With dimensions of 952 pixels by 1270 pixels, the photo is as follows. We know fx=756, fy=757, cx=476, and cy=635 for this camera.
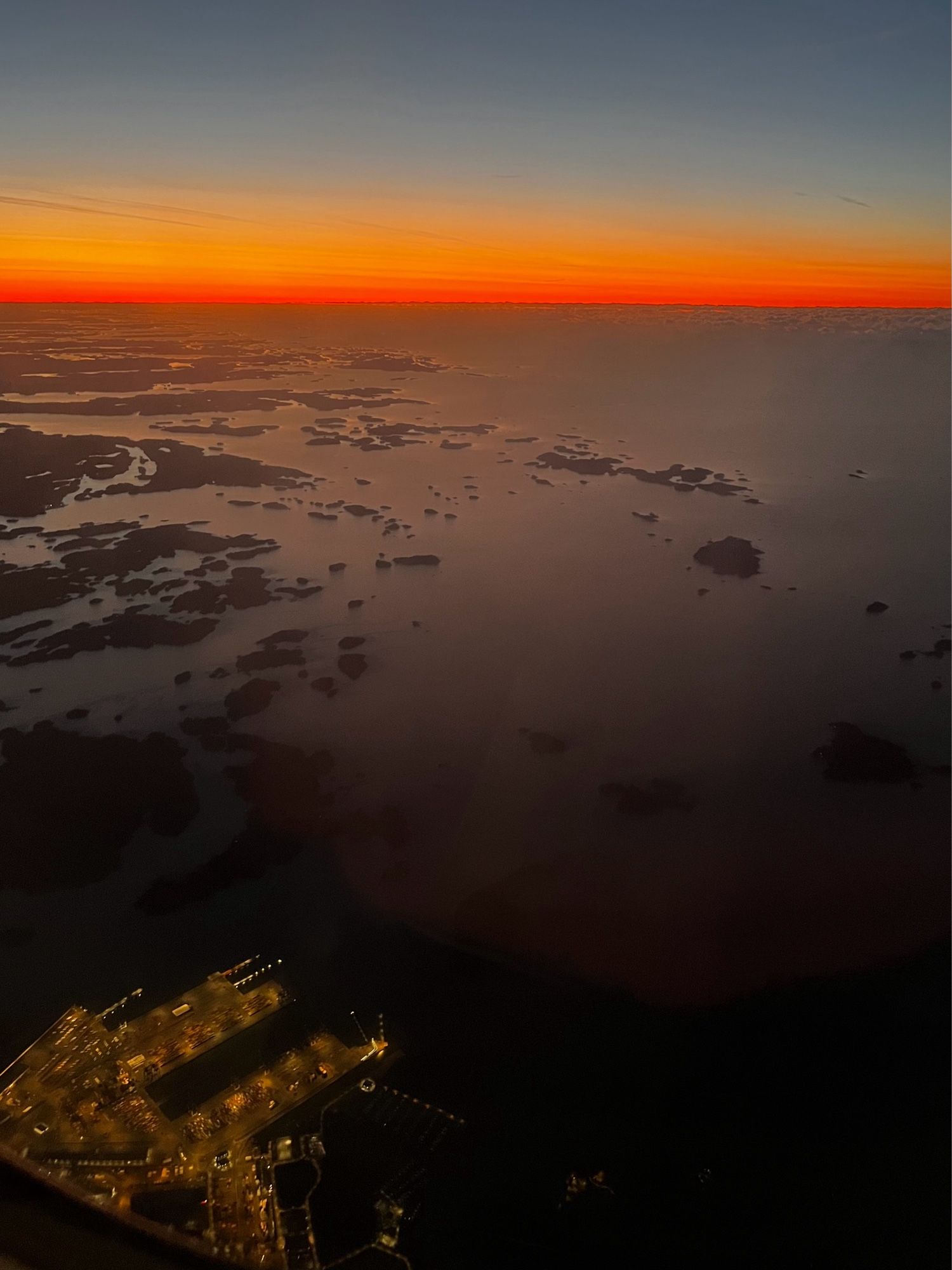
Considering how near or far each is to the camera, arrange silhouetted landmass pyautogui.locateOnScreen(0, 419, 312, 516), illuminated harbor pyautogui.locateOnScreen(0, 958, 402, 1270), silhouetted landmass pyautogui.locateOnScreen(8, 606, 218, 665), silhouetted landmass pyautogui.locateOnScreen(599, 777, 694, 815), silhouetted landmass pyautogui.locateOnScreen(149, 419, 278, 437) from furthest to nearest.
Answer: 1. silhouetted landmass pyautogui.locateOnScreen(149, 419, 278, 437)
2. silhouetted landmass pyautogui.locateOnScreen(0, 419, 312, 516)
3. silhouetted landmass pyautogui.locateOnScreen(8, 606, 218, 665)
4. silhouetted landmass pyautogui.locateOnScreen(599, 777, 694, 815)
5. illuminated harbor pyautogui.locateOnScreen(0, 958, 402, 1270)

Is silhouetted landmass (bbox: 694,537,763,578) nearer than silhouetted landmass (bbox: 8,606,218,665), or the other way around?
silhouetted landmass (bbox: 8,606,218,665)

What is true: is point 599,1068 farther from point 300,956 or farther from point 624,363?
point 624,363

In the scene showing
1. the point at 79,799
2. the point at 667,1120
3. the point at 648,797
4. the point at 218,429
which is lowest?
the point at 667,1120

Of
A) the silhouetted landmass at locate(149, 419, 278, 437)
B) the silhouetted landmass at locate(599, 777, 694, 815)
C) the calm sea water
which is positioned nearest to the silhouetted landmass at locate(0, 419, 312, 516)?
the calm sea water

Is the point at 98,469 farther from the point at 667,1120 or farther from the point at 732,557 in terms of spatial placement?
the point at 667,1120

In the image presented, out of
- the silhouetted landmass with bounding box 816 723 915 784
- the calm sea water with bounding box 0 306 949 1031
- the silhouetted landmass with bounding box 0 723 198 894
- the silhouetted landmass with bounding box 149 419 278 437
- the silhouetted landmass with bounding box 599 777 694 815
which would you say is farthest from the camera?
the silhouetted landmass with bounding box 149 419 278 437

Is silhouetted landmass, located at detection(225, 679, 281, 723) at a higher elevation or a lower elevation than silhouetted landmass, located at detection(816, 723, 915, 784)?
higher

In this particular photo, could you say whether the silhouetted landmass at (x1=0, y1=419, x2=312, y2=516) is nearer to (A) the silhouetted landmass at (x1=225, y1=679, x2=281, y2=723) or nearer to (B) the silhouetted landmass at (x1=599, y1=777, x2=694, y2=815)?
(A) the silhouetted landmass at (x1=225, y1=679, x2=281, y2=723)

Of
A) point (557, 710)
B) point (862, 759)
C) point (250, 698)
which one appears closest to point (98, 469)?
point (250, 698)

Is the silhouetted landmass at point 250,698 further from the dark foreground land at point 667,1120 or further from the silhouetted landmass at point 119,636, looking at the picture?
the dark foreground land at point 667,1120

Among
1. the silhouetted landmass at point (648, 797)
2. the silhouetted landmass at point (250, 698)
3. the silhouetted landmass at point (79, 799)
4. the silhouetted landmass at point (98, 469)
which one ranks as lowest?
the silhouetted landmass at point (648, 797)

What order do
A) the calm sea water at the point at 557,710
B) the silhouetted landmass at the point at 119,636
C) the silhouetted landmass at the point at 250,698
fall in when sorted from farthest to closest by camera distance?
the silhouetted landmass at the point at 119,636, the silhouetted landmass at the point at 250,698, the calm sea water at the point at 557,710

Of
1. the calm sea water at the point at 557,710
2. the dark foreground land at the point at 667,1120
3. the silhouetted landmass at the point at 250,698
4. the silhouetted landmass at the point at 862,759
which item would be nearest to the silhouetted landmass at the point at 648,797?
the calm sea water at the point at 557,710
